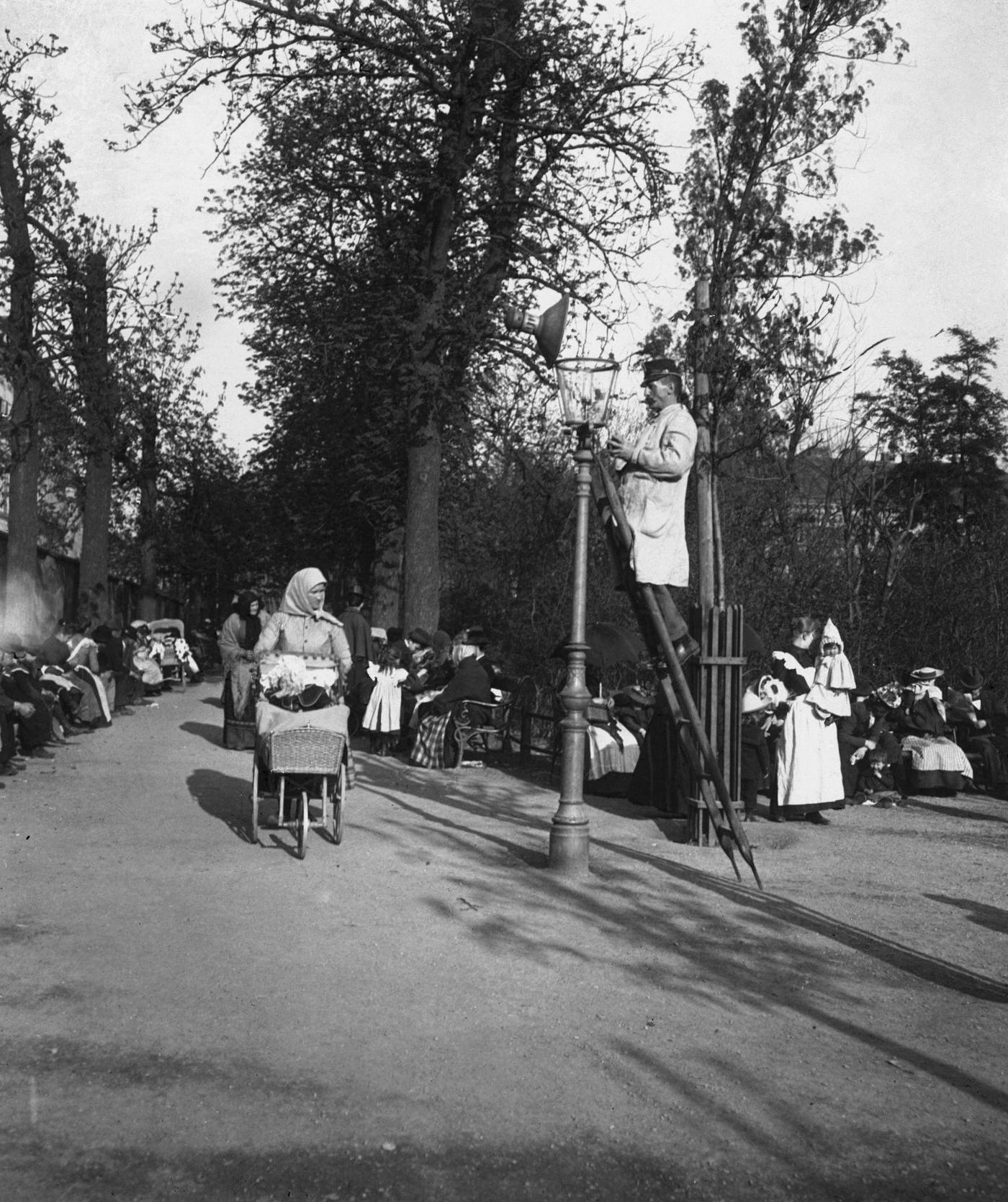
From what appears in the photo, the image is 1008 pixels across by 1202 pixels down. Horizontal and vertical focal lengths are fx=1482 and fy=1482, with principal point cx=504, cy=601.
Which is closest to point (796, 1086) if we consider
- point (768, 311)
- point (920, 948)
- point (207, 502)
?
point (920, 948)

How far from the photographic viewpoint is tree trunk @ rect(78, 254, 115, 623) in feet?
86.0

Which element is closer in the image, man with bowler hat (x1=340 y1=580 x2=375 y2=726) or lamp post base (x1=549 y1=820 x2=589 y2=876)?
lamp post base (x1=549 y1=820 x2=589 y2=876)

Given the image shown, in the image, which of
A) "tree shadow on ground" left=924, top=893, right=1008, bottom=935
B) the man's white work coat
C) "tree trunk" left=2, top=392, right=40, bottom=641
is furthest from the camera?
"tree trunk" left=2, top=392, right=40, bottom=641

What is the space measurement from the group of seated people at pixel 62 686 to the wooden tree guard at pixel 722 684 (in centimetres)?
664

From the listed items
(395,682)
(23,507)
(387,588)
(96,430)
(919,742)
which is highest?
(96,430)

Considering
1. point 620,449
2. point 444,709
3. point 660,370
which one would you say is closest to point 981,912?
point 620,449

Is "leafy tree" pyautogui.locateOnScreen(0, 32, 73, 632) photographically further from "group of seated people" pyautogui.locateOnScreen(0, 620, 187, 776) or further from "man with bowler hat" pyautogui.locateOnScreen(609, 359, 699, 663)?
"man with bowler hat" pyautogui.locateOnScreen(609, 359, 699, 663)

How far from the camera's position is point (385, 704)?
18.7 meters

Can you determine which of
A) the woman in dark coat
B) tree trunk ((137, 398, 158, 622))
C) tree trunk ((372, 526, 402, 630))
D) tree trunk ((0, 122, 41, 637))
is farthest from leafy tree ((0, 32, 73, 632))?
tree trunk ((137, 398, 158, 622))

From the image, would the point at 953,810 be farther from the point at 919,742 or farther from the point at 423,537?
the point at 423,537

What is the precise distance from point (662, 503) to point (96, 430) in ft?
70.4

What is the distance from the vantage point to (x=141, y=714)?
25.0 meters

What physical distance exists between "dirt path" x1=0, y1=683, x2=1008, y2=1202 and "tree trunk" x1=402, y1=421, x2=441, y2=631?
12114 mm

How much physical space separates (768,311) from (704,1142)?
43.8 ft
